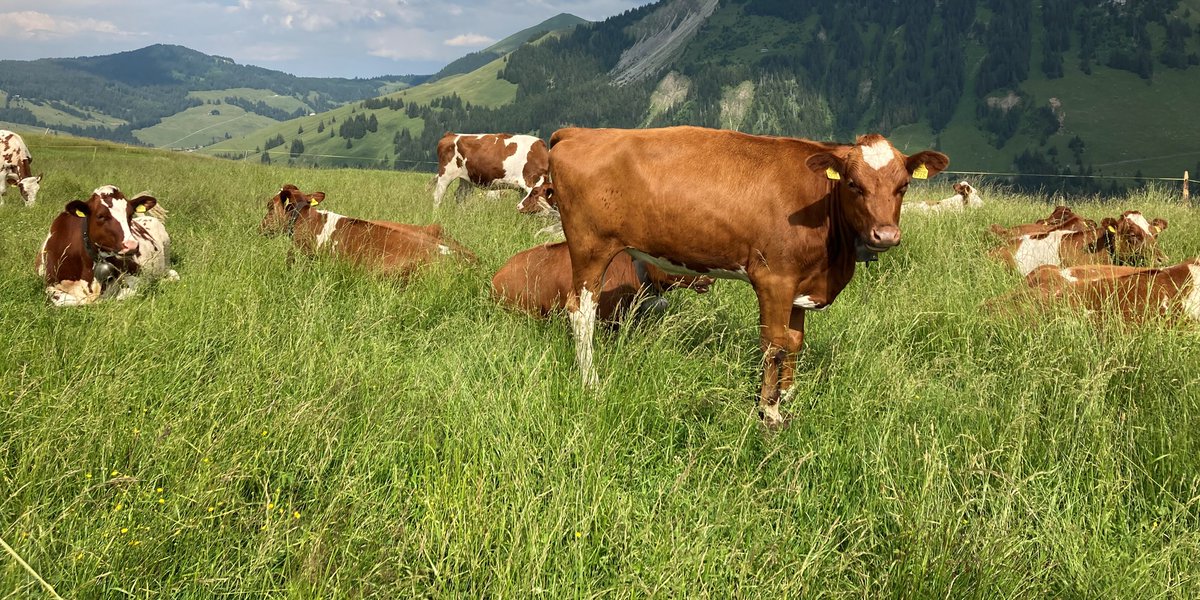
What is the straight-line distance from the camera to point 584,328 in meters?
4.92

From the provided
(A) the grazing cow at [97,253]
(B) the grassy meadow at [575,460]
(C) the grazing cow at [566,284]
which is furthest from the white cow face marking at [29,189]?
(C) the grazing cow at [566,284]

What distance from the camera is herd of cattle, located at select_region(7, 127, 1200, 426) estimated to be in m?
4.22

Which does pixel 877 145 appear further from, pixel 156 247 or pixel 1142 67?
pixel 1142 67

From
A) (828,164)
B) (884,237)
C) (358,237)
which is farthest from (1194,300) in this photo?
(358,237)

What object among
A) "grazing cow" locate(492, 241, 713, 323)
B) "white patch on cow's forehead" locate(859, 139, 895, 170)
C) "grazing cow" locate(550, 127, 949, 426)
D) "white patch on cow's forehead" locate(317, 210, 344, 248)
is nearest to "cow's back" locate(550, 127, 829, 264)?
"grazing cow" locate(550, 127, 949, 426)

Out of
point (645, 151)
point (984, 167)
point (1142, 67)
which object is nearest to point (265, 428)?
point (645, 151)

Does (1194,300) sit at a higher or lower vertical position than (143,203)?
lower

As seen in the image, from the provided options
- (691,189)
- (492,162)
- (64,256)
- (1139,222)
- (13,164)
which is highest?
(492,162)

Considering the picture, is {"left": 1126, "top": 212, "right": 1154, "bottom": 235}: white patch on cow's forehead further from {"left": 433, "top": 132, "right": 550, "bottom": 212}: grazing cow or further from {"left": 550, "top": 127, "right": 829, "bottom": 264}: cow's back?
{"left": 433, "top": 132, "right": 550, "bottom": 212}: grazing cow

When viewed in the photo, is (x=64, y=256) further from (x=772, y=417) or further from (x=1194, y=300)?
(x=1194, y=300)

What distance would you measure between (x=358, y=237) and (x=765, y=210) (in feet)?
17.8

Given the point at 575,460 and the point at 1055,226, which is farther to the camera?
the point at 1055,226

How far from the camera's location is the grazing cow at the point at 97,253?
6359mm

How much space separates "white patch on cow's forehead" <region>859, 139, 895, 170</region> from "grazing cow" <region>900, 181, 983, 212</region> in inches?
339
